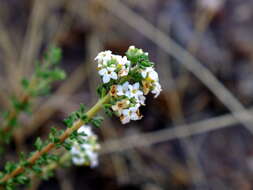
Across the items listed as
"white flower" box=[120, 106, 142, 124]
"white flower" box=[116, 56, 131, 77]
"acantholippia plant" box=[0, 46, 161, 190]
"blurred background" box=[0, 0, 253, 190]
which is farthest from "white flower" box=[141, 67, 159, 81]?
"blurred background" box=[0, 0, 253, 190]

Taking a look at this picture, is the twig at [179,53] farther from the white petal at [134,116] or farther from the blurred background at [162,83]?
the white petal at [134,116]

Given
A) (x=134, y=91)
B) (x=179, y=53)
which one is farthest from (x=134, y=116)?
(x=179, y=53)

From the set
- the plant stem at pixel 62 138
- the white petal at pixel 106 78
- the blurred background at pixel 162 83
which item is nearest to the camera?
the white petal at pixel 106 78

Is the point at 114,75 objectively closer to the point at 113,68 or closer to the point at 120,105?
the point at 113,68

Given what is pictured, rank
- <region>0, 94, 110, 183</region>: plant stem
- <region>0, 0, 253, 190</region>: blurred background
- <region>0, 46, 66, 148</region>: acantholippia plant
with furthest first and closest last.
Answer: <region>0, 0, 253, 190</region>: blurred background, <region>0, 46, 66, 148</region>: acantholippia plant, <region>0, 94, 110, 183</region>: plant stem

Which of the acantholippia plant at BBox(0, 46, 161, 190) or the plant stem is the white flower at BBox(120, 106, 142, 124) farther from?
the plant stem

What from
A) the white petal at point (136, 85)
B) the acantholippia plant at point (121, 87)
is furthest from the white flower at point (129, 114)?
the white petal at point (136, 85)

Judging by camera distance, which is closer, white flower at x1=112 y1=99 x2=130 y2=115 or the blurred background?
white flower at x1=112 y1=99 x2=130 y2=115
